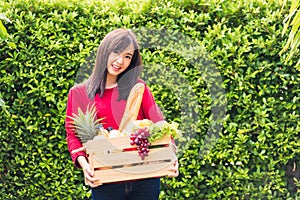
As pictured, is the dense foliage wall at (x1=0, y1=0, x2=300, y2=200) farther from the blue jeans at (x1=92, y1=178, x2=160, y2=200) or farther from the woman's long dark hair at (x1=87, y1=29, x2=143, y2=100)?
the blue jeans at (x1=92, y1=178, x2=160, y2=200)

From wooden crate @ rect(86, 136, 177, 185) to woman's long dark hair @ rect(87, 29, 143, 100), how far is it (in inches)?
11.4

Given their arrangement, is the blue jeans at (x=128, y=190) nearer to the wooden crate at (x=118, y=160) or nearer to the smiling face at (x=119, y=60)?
the wooden crate at (x=118, y=160)

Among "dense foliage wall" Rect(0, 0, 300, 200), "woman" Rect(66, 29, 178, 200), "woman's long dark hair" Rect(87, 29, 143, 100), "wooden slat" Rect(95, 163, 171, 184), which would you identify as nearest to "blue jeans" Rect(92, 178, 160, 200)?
"woman" Rect(66, 29, 178, 200)

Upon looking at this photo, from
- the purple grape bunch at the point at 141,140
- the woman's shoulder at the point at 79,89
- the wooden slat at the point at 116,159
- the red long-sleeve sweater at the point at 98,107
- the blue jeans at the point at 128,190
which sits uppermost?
the woman's shoulder at the point at 79,89

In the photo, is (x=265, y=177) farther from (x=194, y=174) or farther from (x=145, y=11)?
(x=145, y=11)

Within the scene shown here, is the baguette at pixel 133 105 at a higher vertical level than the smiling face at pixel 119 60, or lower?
lower

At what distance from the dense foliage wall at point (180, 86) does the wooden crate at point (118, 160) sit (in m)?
1.72

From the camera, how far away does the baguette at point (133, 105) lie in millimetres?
3492

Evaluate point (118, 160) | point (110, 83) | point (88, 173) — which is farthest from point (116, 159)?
point (110, 83)

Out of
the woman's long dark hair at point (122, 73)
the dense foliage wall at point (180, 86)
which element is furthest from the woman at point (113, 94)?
the dense foliage wall at point (180, 86)

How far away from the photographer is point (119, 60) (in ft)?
11.4

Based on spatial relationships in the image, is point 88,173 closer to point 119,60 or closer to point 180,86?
point 119,60

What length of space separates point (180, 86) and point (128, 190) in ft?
5.78

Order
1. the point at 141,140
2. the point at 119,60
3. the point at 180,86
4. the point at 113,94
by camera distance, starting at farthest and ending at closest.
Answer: the point at 180,86 → the point at 113,94 → the point at 119,60 → the point at 141,140
